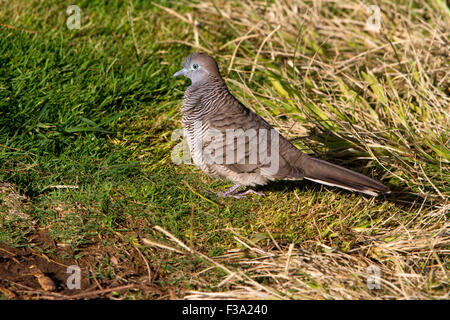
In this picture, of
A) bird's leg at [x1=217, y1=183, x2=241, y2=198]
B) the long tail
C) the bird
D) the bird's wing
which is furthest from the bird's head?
the long tail

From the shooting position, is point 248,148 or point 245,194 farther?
point 245,194

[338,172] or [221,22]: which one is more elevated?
[221,22]

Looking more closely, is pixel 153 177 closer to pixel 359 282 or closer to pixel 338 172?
pixel 338 172

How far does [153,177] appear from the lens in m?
4.15

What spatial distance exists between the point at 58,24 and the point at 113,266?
3.31 m

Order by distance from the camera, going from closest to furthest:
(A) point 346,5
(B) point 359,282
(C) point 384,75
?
(B) point 359,282 → (C) point 384,75 → (A) point 346,5

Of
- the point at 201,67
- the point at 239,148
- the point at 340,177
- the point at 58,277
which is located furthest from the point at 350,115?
the point at 58,277

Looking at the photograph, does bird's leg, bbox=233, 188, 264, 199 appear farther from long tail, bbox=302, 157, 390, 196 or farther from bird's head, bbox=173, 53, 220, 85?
bird's head, bbox=173, 53, 220, 85

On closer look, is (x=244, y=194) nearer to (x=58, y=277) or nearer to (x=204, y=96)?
(x=204, y=96)

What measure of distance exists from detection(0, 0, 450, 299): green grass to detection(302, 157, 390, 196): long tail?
0.35 meters

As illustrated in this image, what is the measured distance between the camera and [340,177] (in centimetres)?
369

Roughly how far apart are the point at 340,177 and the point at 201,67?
5.08 ft

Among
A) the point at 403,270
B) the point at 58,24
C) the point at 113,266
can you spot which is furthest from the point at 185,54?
the point at 403,270

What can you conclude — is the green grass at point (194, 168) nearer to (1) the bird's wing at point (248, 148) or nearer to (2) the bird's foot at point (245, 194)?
(2) the bird's foot at point (245, 194)
